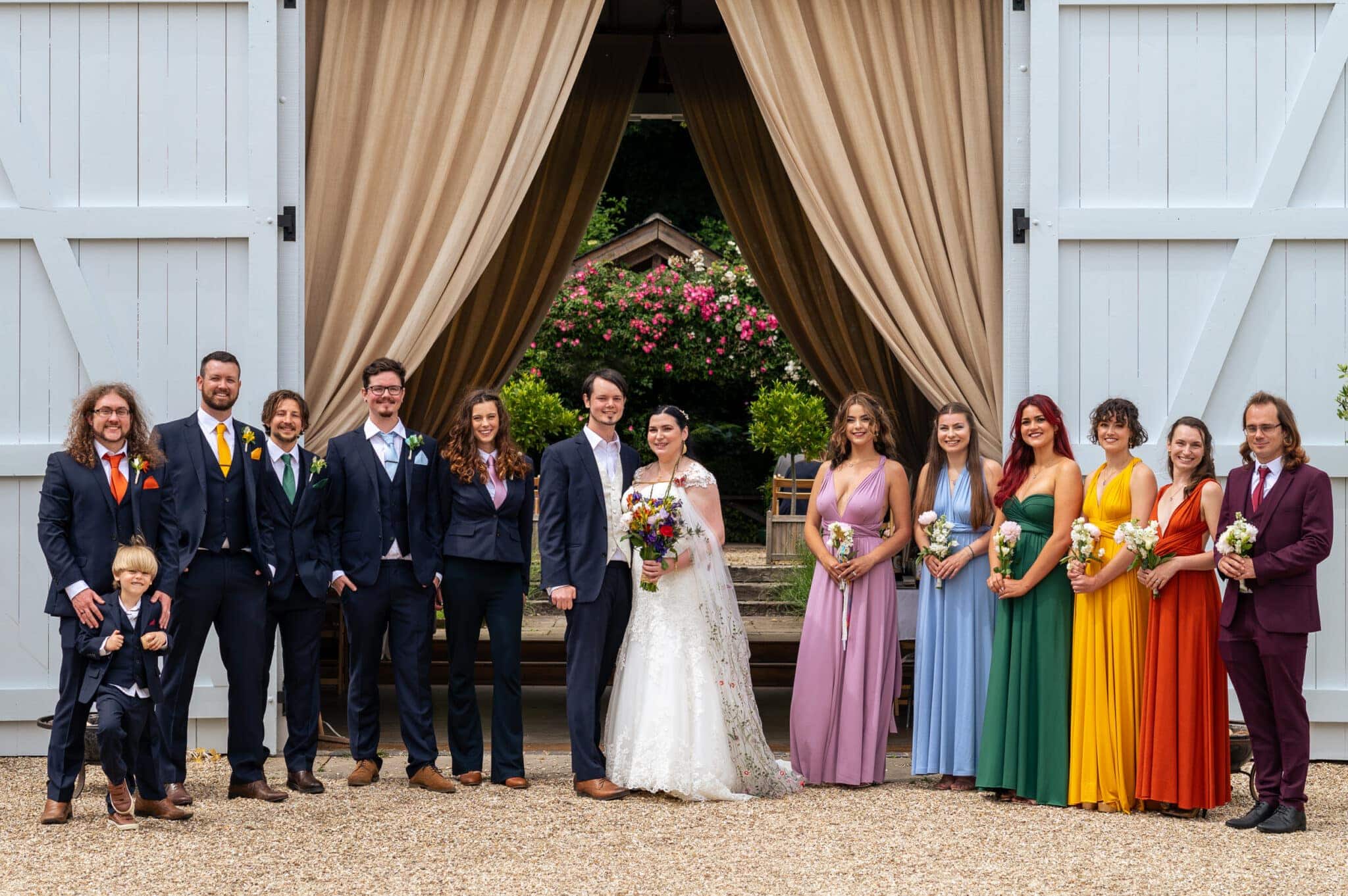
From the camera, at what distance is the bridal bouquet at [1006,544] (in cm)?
527

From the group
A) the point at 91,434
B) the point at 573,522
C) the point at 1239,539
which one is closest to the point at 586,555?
the point at 573,522

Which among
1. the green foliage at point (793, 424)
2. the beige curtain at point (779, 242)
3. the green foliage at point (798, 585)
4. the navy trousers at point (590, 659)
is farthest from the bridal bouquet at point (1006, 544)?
the green foliage at point (793, 424)

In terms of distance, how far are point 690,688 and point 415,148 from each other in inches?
113

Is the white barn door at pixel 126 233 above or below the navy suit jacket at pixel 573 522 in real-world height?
above

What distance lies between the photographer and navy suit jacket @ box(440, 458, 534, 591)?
5.35 metres

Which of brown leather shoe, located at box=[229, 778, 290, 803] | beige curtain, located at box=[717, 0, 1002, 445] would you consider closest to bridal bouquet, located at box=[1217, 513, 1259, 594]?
beige curtain, located at box=[717, 0, 1002, 445]

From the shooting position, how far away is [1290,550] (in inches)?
190

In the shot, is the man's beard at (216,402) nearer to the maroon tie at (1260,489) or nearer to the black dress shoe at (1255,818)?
the maroon tie at (1260,489)

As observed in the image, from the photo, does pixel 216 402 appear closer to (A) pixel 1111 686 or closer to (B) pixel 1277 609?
(A) pixel 1111 686

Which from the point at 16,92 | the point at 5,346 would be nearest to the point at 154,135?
the point at 16,92

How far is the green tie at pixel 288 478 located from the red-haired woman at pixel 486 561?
1.85 ft

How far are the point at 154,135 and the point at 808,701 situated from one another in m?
3.88

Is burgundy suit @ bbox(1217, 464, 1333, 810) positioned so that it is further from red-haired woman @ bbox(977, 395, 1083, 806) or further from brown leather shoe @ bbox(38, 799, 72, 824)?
brown leather shoe @ bbox(38, 799, 72, 824)

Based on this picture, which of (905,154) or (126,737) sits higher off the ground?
(905,154)
